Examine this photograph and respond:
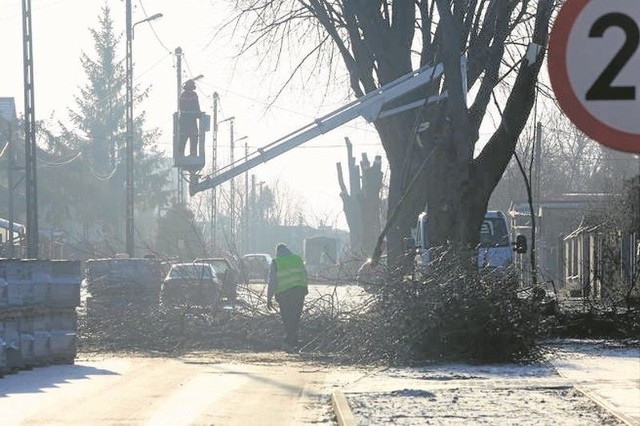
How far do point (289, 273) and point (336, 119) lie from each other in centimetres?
536

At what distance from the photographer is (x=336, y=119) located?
2739 cm

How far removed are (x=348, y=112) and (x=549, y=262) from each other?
3575cm

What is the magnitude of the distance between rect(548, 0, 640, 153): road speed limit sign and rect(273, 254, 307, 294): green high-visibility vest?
59.6 feet

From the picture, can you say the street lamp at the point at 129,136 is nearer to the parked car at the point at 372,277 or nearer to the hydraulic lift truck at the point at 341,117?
the hydraulic lift truck at the point at 341,117

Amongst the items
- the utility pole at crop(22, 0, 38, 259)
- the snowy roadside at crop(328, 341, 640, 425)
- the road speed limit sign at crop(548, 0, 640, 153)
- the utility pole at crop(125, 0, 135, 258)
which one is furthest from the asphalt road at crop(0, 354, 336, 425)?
the utility pole at crop(125, 0, 135, 258)

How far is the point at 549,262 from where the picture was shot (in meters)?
61.6

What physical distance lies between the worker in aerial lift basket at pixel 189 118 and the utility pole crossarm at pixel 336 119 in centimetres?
267

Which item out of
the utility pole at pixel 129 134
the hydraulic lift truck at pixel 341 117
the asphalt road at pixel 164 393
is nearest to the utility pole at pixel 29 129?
the hydraulic lift truck at pixel 341 117

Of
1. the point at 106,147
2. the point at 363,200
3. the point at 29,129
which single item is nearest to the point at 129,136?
the point at 29,129

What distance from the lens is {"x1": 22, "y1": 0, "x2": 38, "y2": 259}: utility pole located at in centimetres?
3147

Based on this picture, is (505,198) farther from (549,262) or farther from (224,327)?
(224,327)

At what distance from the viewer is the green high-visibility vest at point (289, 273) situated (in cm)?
2281

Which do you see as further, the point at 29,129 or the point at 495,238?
the point at 29,129

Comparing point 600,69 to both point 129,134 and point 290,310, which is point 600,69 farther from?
point 129,134
